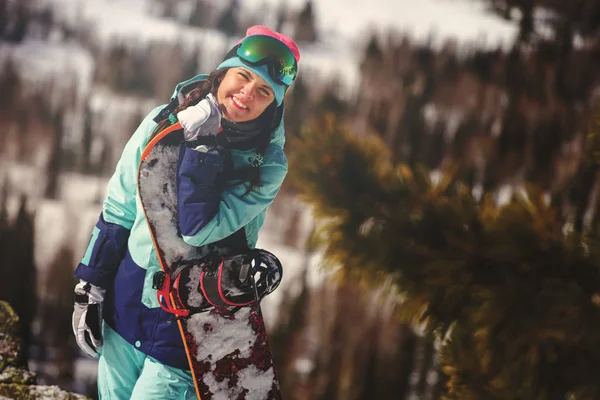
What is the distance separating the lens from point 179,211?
3.23 feet

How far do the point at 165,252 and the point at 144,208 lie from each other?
0.10 meters

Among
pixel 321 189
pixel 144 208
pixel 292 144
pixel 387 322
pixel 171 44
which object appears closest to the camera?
pixel 144 208

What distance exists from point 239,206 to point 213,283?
16 centimetres

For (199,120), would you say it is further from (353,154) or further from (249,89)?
(353,154)

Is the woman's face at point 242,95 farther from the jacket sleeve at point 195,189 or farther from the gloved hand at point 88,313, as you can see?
the gloved hand at point 88,313

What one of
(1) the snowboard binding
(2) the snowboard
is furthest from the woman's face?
(1) the snowboard binding

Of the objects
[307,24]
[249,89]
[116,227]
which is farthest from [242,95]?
[307,24]

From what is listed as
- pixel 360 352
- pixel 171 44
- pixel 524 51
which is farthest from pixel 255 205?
pixel 524 51

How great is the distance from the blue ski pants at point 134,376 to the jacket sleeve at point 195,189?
0.27m

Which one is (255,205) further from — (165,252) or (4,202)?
(4,202)

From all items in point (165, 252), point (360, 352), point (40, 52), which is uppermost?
point (40, 52)

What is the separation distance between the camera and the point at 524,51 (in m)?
1.83

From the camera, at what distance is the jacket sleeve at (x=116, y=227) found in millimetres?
1001

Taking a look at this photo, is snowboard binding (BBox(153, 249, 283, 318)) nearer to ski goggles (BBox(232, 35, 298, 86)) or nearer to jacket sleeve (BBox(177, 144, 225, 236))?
jacket sleeve (BBox(177, 144, 225, 236))
